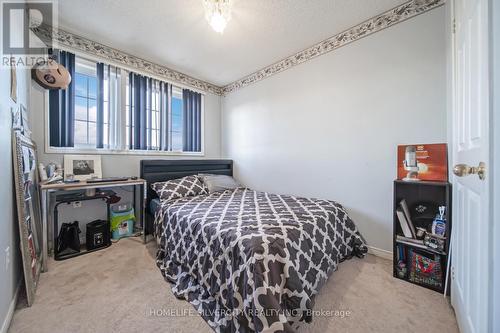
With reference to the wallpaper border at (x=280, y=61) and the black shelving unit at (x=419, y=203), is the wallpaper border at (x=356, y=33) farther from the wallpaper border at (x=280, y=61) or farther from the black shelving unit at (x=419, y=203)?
the black shelving unit at (x=419, y=203)

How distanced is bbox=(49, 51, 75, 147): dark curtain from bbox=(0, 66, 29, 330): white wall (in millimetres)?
849

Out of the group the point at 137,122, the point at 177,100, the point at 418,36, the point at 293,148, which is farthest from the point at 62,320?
the point at 418,36

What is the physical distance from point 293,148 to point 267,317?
2215 millimetres

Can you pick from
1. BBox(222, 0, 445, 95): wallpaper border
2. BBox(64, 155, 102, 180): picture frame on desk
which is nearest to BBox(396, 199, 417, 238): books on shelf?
BBox(222, 0, 445, 95): wallpaper border

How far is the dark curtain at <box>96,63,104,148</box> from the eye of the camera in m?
2.56

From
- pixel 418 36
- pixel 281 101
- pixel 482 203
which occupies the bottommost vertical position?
pixel 482 203

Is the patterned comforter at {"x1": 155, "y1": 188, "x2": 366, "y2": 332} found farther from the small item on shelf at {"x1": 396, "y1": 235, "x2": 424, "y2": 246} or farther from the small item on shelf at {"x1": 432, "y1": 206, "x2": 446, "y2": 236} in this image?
the small item on shelf at {"x1": 432, "y1": 206, "x2": 446, "y2": 236}

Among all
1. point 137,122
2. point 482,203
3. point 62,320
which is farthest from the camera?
point 137,122

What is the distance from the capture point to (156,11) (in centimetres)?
197

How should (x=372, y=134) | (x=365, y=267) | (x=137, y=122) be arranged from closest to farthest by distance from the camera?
(x=365, y=267) < (x=372, y=134) < (x=137, y=122)

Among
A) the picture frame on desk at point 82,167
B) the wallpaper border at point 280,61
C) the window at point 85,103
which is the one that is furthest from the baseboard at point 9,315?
the wallpaper border at point 280,61

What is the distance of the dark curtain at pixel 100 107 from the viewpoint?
2.56m

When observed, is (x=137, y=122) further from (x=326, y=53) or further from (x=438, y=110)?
(x=438, y=110)

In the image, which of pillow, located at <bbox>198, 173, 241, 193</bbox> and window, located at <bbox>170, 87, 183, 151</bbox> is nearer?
pillow, located at <bbox>198, 173, 241, 193</bbox>
